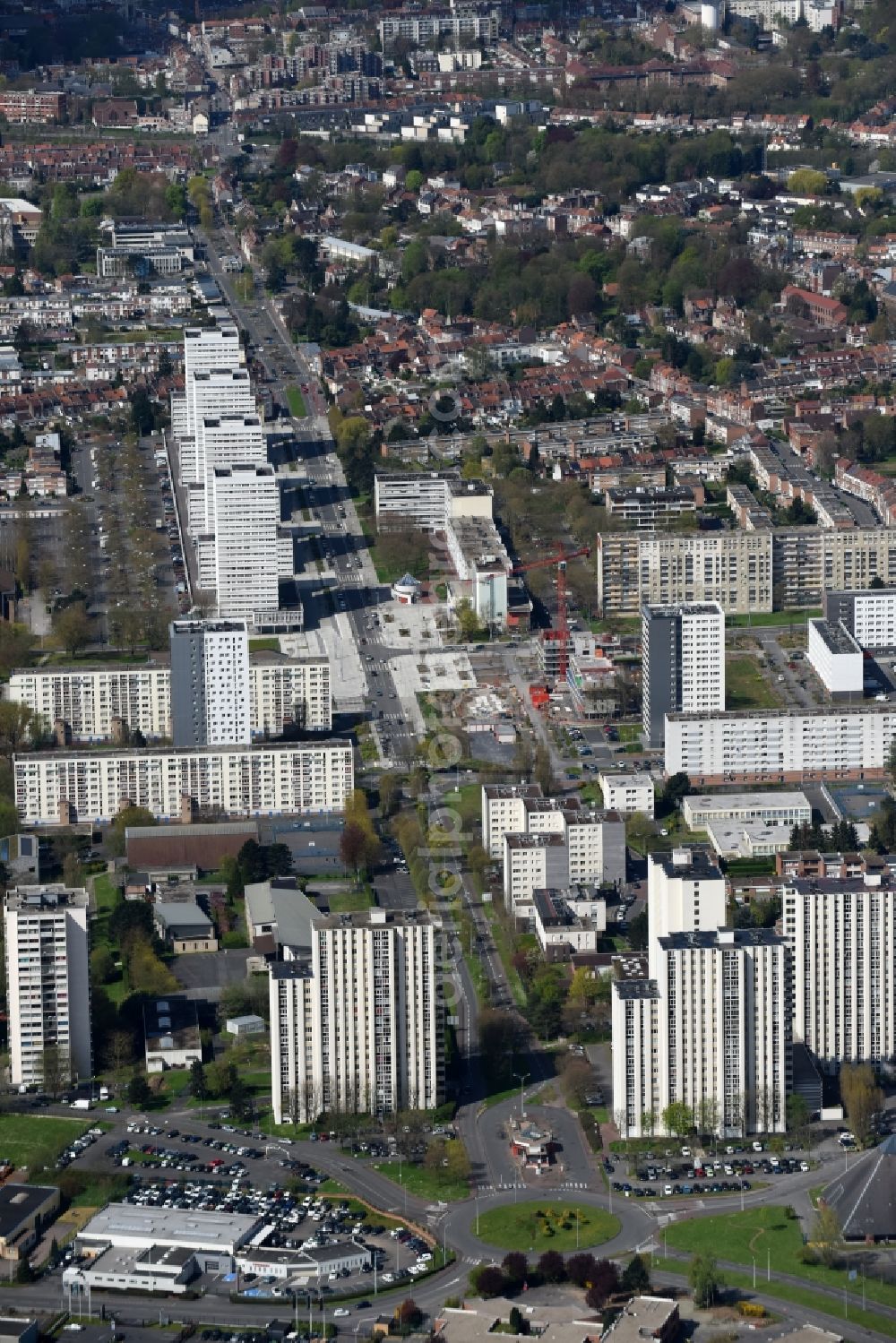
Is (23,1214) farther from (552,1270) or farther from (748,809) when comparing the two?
(748,809)

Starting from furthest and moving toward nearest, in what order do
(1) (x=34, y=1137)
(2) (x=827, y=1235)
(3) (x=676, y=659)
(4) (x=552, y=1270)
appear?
(3) (x=676, y=659)
(1) (x=34, y=1137)
(2) (x=827, y=1235)
(4) (x=552, y=1270)

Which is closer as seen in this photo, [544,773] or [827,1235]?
[827,1235]

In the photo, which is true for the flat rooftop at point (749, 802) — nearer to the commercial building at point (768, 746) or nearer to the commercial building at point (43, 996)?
the commercial building at point (768, 746)

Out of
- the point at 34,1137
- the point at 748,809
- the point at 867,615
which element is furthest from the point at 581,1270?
the point at 867,615

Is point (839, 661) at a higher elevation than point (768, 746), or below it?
higher

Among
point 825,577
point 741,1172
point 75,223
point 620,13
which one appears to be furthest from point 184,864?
point 620,13

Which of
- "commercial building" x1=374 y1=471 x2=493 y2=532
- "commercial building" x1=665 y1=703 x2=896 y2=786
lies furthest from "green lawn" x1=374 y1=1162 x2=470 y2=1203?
"commercial building" x1=374 y1=471 x2=493 y2=532
